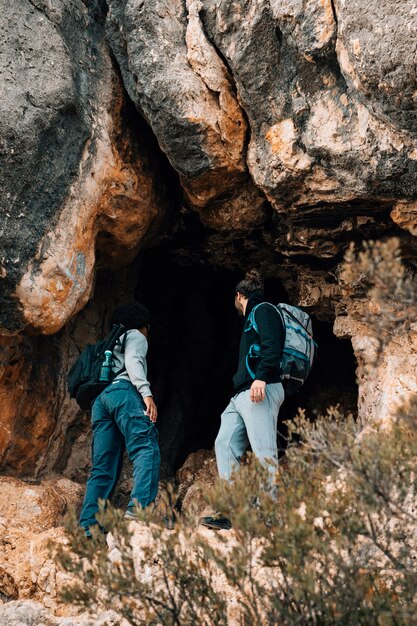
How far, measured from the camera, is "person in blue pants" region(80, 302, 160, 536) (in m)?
4.80

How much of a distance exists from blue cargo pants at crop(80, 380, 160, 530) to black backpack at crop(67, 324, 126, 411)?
9cm

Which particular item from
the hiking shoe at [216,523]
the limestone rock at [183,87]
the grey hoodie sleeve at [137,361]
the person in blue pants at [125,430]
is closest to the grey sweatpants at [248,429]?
the hiking shoe at [216,523]

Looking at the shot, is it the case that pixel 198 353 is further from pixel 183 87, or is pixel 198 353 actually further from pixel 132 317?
pixel 183 87

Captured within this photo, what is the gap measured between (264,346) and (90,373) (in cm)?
125

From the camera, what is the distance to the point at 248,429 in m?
4.96

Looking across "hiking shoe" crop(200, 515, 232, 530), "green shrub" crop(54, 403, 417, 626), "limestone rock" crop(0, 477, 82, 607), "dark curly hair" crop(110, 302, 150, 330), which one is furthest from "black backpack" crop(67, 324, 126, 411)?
"green shrub" crop(54, 403, 417, 626)

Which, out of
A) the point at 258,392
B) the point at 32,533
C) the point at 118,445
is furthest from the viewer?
the point at 118,445

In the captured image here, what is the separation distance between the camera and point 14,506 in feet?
17.7

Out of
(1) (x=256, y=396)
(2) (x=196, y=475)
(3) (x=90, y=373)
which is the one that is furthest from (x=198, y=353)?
(1) (x=256, y=396)

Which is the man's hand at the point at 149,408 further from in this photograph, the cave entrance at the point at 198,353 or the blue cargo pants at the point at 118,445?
the cave entrance at the point at 198,353

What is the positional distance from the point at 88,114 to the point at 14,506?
2.83 m

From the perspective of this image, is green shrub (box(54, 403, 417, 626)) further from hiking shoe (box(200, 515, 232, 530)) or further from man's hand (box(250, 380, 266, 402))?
man's hand (box(250, 380, 266, 402))

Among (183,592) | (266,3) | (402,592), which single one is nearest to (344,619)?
(402,592)

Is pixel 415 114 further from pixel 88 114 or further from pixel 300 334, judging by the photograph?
pixel 88 114
